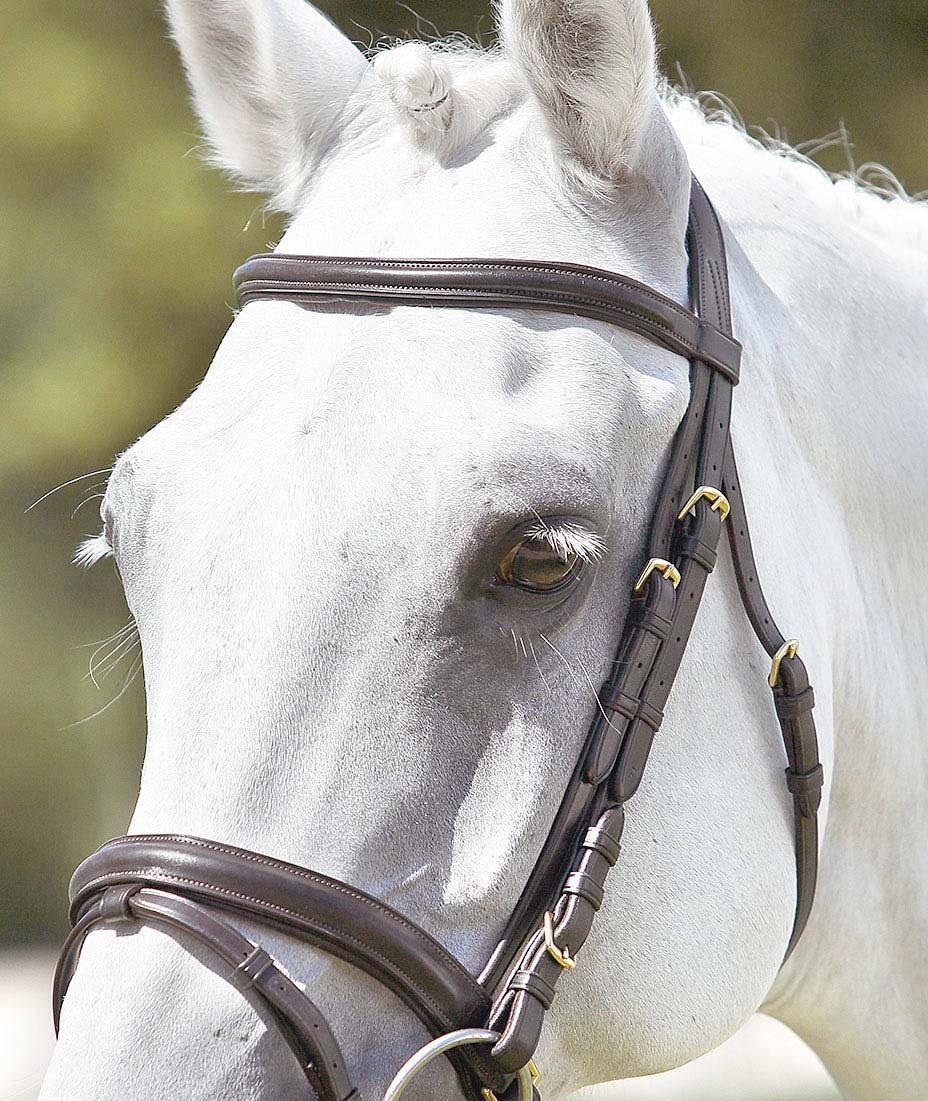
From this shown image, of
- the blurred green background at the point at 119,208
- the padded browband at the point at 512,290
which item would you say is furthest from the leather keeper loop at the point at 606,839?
the blurred green background at the point at 119,208

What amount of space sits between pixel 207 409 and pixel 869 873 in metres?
1.23

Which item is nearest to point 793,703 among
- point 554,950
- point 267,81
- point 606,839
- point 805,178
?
point 606,839

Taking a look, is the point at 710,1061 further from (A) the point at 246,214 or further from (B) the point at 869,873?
(A) the point at 246,214

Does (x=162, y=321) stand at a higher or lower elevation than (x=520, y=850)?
lower

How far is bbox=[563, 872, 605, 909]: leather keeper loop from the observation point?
1273 millimetres

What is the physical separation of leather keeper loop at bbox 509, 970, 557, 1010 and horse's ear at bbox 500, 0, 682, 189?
98cm

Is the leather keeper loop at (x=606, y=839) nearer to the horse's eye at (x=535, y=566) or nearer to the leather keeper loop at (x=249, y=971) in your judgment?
the horse's eye at (x=535, y=566)

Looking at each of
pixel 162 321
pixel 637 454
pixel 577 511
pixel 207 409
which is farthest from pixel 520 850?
pixel 162 321

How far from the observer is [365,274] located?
141cm

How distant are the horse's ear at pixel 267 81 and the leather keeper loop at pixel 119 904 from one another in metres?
1.04

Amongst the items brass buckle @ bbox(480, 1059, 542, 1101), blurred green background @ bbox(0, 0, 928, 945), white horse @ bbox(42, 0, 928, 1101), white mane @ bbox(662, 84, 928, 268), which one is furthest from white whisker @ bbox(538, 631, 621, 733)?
blurred green background @ bbox(0, 0, 928, 945)

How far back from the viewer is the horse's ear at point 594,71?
4.67ft

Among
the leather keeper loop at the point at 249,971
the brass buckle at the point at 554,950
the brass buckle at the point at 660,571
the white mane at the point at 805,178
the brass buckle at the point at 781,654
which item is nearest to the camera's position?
the leather keeper loop at the point at 249,971

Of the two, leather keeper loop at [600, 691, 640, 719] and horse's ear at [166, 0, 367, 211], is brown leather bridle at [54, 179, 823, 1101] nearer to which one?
leather keeper loop at [600, 691, 640, 719]
